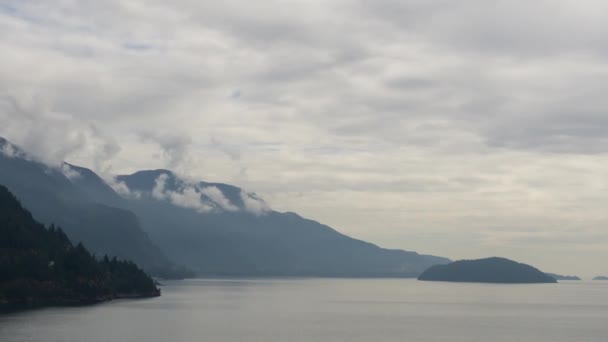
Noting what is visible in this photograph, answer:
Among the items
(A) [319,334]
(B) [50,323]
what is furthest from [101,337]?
(A) [319,334]

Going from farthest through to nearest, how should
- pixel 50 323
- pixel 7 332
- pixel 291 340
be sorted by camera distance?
pixel 50 323, pixel 291 340, pixel 7 332

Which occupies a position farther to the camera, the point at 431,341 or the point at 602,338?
the point at 602,338

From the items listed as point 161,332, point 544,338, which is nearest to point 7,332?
point 161,332

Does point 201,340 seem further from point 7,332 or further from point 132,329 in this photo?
point 7,332

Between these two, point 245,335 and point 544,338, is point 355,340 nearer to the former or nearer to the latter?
point 245,335

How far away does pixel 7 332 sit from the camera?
534ft

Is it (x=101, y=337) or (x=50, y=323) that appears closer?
(x=101, y=337)

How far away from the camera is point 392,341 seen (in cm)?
17825

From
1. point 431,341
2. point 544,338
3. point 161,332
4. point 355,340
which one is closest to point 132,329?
point 161,332

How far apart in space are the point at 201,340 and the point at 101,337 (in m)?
22.7

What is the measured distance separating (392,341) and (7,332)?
294 feet

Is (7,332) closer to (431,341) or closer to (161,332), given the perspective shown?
(161,332)

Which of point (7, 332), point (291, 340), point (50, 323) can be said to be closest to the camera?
point (7, 332)

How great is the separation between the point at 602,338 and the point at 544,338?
16.6 m
